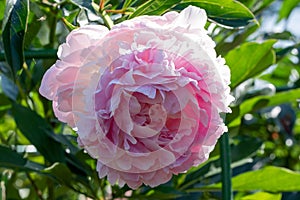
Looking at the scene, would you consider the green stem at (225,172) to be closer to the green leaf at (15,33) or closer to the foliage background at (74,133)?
the foliage background at (74,133)

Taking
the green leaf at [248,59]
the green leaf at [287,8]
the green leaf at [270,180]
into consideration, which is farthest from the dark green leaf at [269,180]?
the green leaf at [287,8]

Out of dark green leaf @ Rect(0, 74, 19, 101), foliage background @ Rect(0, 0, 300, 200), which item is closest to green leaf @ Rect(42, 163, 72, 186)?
foliage background @ Rect(0, 0, 300, 200)

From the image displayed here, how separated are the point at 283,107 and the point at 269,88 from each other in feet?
0.29

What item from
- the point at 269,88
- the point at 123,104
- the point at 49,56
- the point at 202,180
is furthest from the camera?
the point at 269,88

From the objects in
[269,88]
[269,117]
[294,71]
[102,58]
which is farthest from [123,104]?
[294,71]

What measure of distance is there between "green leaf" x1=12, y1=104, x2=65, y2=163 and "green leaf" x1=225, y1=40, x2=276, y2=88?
23 centimetres

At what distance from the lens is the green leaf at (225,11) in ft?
2.02

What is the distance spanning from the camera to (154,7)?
585 millimetres

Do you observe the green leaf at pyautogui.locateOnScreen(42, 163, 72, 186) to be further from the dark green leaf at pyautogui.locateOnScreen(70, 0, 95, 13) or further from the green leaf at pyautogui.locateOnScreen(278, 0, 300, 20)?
the green leaf at pyautogui.locateOnScreen(278, 0, 300, 20)

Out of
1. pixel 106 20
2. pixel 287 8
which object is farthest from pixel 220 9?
pixel 287 8

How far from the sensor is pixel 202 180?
0.89 m

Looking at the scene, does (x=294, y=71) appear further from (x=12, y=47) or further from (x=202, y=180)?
(x=12, y=47)

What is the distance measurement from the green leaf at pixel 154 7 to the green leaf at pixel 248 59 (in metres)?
0.21

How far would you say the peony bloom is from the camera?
A: 0.50m
